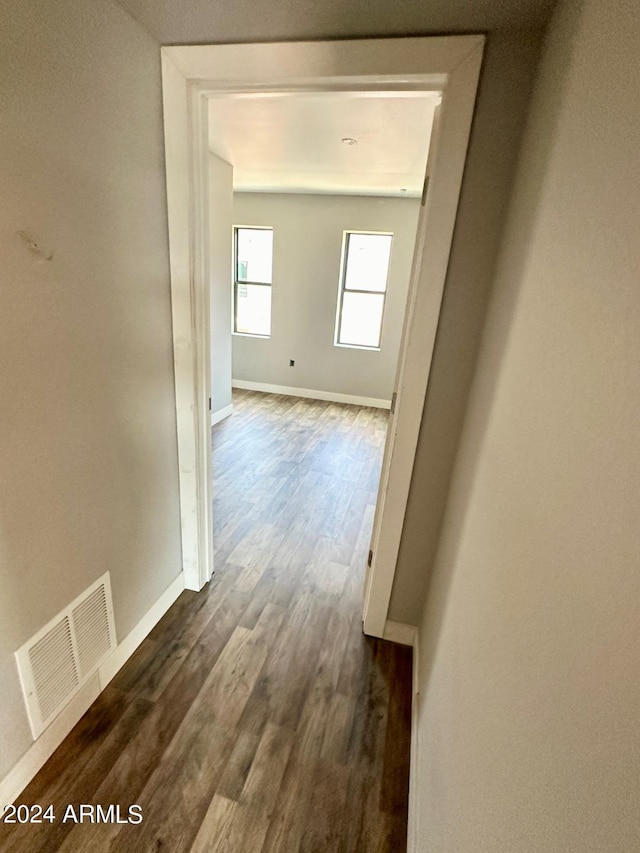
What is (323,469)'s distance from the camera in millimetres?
3592

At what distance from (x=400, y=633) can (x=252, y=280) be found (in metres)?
4.97

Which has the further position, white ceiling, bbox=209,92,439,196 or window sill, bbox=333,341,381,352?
window sill, bbox=333,341,381,352

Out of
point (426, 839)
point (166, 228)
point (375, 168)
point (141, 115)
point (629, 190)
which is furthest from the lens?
point (375, 168)

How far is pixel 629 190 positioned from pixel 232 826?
1812 mm

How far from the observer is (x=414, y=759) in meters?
1.35

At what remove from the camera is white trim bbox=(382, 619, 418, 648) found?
1.85 meters

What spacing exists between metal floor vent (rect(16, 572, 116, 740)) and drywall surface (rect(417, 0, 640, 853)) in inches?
47.3

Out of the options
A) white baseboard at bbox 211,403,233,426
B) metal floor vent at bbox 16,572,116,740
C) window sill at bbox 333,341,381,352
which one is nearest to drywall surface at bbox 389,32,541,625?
metal floor vent at bbox 16,572,116,740

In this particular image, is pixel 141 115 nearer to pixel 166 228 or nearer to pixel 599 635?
pixel 166 228

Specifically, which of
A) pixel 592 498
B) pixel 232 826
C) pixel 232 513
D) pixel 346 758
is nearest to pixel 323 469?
pixel 232 513

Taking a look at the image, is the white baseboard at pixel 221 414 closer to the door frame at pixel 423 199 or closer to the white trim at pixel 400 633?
the door frame at pixel 423 199

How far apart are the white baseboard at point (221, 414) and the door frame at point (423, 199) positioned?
8.53 feet

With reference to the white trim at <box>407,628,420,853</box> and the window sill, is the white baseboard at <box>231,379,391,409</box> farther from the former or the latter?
the white trim at <box>407,628,420,853</box>

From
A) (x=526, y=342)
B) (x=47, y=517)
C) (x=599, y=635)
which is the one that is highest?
(x=526, y=342)
